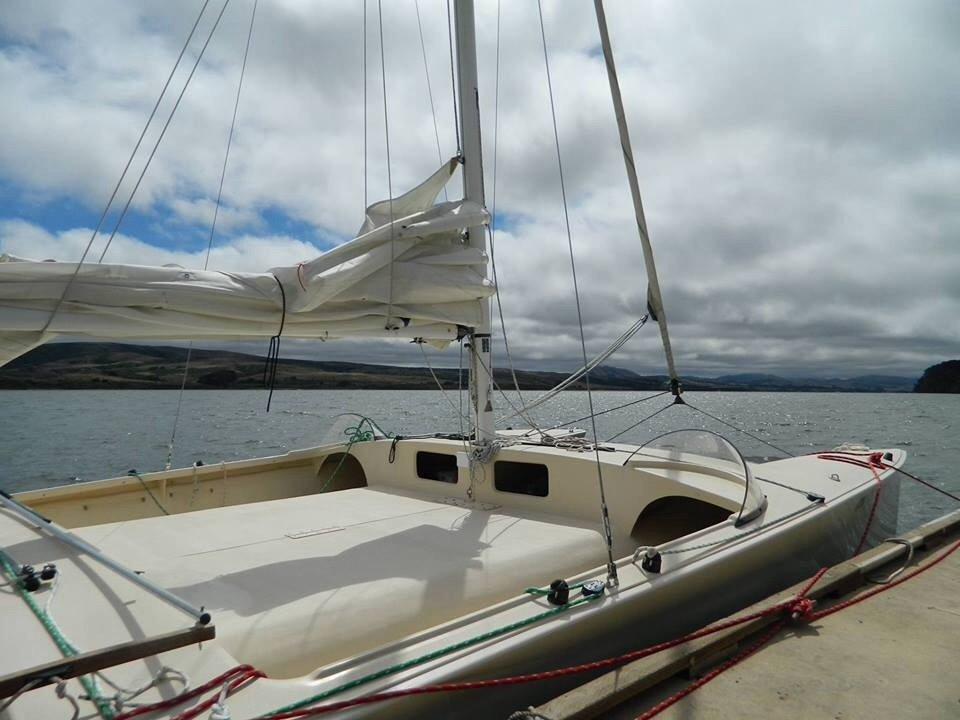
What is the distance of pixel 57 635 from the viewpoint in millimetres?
2055

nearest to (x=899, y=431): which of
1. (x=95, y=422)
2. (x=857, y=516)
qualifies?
(x=857, y=516)

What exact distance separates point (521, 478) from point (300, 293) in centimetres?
249

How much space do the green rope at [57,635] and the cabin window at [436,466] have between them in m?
3.48

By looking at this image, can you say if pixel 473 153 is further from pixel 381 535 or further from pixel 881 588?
pixel 881 588

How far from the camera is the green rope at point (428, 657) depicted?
1.96 m

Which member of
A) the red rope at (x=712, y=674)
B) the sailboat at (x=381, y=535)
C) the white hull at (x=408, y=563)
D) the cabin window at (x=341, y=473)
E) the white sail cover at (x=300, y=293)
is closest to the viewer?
the sailboat at (x=381, y=535)

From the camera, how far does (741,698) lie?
9.16 feet

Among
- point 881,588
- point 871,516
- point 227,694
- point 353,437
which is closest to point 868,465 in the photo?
point 871,516

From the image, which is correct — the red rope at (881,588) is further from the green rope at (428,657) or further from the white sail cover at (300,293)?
the white sail cover at (300,293)

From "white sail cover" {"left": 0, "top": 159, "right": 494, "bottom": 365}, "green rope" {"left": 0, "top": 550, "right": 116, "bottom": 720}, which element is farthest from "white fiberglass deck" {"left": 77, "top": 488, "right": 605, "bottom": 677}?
"white sail cover" {"left": 0, "top": 159, "right": 494, "bottom": 365}

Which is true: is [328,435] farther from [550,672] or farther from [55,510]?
[550,672]

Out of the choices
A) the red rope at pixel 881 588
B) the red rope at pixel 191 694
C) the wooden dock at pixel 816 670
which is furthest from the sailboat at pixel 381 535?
the red rope at pixel 881 588

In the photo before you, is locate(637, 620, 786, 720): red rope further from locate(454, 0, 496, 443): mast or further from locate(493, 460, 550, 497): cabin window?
locate(454, 0, 496, 443): mast

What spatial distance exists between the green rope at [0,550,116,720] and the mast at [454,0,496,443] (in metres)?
3.41
